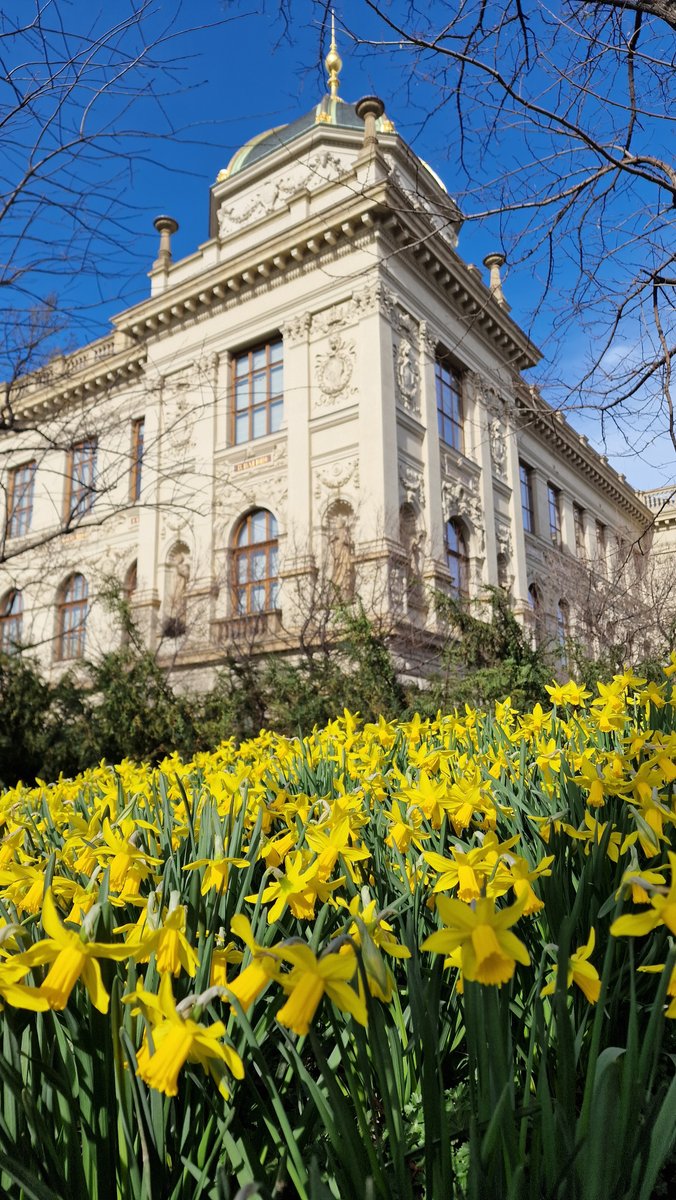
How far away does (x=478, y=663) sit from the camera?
802 centimetres

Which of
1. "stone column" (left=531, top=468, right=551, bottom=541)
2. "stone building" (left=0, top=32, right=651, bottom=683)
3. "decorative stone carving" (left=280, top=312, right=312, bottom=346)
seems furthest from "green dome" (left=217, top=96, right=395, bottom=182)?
"stone column" (left=531, top=468, right=551, bottom=541)

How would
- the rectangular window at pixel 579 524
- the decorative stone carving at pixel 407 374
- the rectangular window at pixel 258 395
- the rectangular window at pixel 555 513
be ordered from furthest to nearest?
1. the rectangular window at pixel 579 524
2. the rectangular window at pixel 555 513
3. the rectangular window at pixel 258 395
4. the decorative stone carving at pixel 407 374

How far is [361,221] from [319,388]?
3.58 meters

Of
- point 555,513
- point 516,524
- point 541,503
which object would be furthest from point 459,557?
point 555,513

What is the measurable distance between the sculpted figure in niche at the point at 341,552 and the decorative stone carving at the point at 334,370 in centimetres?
276

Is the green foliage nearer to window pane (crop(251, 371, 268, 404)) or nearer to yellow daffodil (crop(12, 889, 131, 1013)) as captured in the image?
yellow daffodil (crop(12, 889, 131, 1013))

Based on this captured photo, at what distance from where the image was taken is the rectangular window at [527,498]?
24391mm

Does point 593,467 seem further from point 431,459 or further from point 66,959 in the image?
point 66,959

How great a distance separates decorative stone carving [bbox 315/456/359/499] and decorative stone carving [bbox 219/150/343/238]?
7.19 m

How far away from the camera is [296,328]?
17094 mm

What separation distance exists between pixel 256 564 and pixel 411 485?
4058 millimetres

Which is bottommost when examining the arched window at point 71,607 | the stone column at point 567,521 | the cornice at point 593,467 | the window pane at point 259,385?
the arched window at point 71,607

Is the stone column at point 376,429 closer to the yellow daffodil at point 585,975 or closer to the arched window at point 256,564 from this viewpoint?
the arched window at point 256,564

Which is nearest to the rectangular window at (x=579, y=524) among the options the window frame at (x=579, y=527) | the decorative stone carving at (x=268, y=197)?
the window frame at (x=579, y=527)
